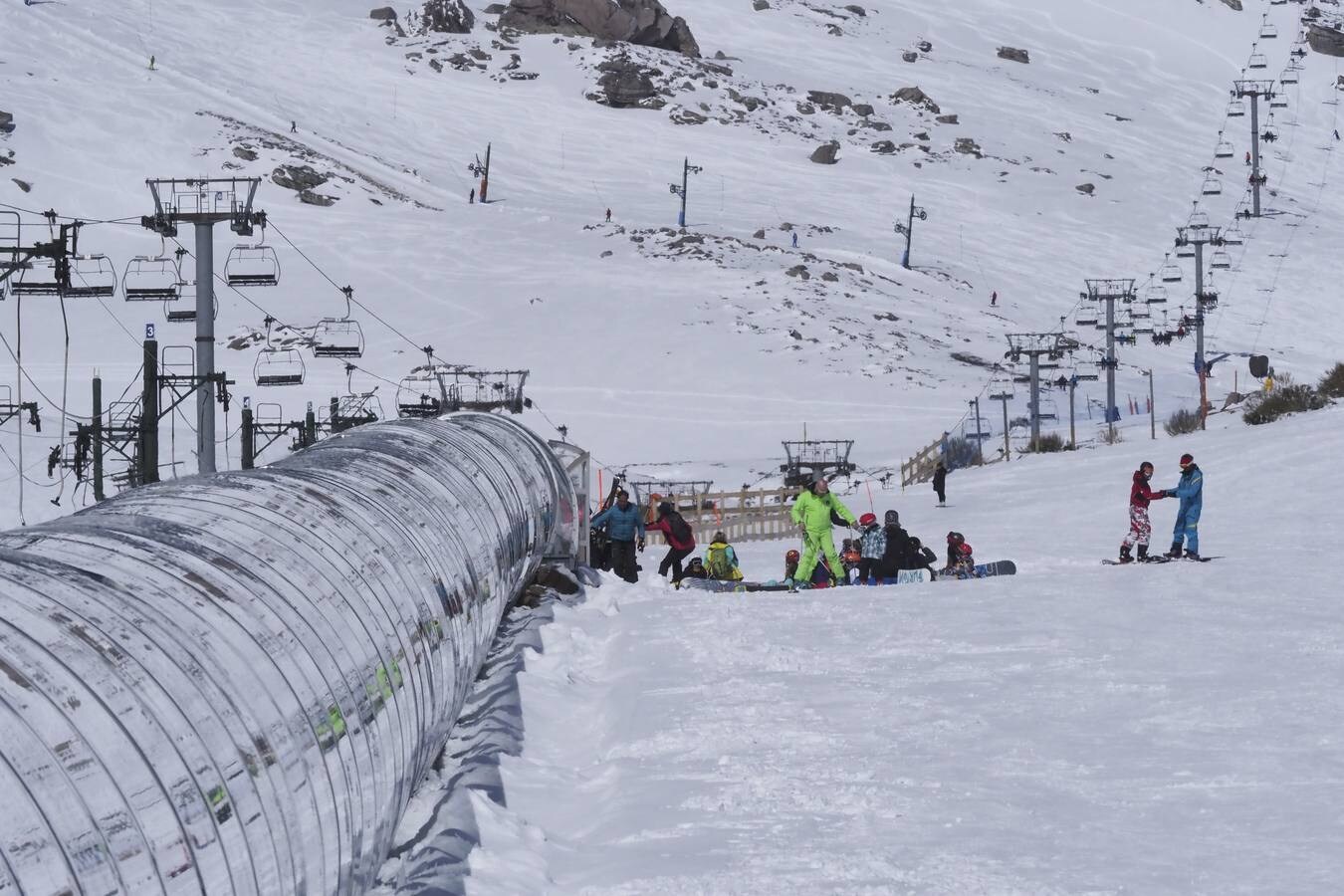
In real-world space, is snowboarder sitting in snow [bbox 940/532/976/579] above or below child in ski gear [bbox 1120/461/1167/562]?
below

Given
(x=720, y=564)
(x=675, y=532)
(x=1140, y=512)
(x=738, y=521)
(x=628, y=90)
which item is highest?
(x=628, y=90)

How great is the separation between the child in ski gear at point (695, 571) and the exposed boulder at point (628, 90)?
9811cm

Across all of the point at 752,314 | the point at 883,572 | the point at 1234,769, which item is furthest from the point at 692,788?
the point at 752,314

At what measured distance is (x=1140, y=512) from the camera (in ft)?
56.6

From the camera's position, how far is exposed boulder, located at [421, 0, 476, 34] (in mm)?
125938

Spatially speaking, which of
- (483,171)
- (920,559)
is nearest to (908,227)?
(483,171)

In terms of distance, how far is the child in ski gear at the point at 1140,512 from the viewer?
16.8m

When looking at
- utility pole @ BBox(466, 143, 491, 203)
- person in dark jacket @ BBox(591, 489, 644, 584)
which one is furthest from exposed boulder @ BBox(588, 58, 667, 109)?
person in dark jacket @ BBox(591, 489, 644, 584)

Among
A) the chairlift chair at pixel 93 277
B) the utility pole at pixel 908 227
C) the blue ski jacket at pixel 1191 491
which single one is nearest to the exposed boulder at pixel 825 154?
the utility pole at pixel 908 227

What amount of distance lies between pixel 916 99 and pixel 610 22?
88.5 ft

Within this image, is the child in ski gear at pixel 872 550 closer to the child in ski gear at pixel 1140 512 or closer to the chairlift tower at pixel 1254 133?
the child in ski gear at pixel 1140 512

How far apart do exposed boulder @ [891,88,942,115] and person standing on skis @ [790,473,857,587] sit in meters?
102

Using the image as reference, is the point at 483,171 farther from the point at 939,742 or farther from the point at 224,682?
the point at 224,682

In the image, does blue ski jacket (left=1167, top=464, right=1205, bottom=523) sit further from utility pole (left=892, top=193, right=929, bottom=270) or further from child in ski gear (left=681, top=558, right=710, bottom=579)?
utility pole (left=892, top=193, right=929, bottom=270)
